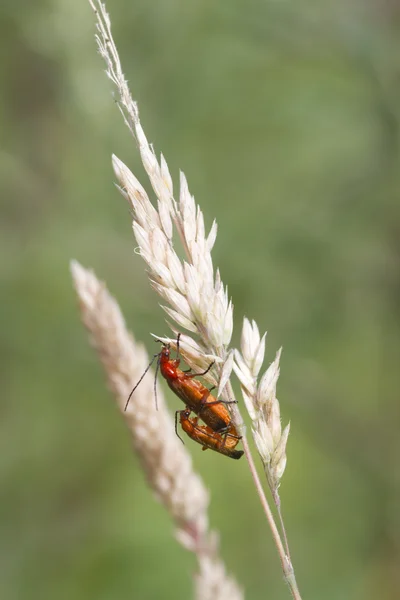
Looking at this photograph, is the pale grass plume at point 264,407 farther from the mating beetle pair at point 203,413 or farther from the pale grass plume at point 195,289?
the mating beetle pair at point 203,413

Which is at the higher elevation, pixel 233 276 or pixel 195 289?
pixel 233 276

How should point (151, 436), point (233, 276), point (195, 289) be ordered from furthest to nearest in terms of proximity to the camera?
point (233, 276) → point (151, 436) → point (195, 289)

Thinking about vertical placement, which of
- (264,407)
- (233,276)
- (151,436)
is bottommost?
(264,407)

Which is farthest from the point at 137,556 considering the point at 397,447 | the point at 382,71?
the point at 382,71

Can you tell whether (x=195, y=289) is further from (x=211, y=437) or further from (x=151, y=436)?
(x=151, y=436)

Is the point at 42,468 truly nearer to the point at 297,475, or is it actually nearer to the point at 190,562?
the point at 190,562

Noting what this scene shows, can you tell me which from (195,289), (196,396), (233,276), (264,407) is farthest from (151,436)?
(233,276)

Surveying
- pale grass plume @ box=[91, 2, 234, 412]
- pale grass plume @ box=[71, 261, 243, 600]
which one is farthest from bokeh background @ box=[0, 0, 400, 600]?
pale grass plume @ box=[91, 2, 234, 412]
